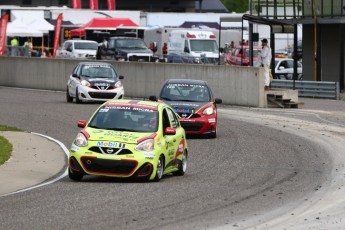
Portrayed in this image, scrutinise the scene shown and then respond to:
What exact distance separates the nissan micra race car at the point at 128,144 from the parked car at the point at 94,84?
63.4 ft

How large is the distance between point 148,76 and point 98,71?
199 inches

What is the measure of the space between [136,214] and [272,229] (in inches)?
72.3

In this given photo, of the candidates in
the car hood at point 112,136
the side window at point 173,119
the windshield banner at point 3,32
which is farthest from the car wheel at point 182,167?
the windshield banner at point 3,32

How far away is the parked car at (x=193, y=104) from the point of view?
25297 millimetres

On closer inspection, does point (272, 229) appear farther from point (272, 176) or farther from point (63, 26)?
point (63, 26)

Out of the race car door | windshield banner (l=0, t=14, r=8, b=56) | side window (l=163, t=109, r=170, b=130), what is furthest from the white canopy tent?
side window (l=163, t=109, r=170, b=130)

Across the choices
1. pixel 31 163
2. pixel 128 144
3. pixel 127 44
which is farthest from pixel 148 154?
pixel 127 44

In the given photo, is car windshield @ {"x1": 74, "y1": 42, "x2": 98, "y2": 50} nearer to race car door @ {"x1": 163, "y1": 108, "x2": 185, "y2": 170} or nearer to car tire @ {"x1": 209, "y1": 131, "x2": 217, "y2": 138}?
car tire @ {"x1": 209, "y1": 131, "x2": 217, "y2": 138}

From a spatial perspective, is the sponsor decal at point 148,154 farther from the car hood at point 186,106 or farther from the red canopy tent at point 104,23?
the red canopy tent at point 104,23

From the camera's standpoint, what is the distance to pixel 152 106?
17625 mm

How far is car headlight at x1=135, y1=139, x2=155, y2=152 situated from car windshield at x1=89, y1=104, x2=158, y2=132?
501mm

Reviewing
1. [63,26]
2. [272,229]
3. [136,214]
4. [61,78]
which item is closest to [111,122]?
[136,214]

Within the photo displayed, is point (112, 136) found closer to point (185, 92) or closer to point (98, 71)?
point (185, 92)

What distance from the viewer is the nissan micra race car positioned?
53.0 ft
